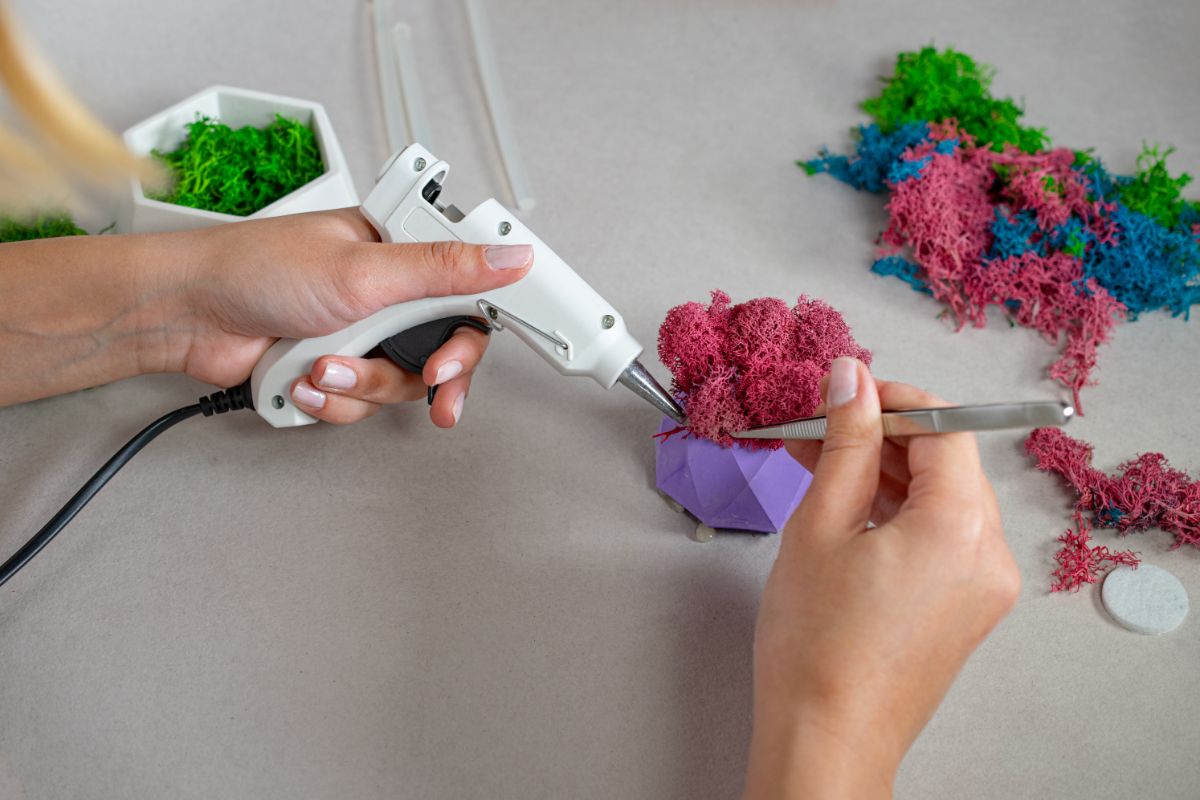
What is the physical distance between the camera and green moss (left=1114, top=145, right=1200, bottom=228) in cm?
131

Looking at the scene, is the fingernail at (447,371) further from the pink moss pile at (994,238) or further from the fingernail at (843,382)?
the pink moss pile at (994,238)

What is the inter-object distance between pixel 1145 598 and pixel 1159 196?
613mm

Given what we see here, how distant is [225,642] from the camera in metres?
1.00

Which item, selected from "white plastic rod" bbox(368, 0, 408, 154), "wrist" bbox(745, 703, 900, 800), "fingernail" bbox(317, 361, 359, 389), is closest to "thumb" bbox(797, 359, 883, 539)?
"wrist" bbox(745, 703, 900, 800)

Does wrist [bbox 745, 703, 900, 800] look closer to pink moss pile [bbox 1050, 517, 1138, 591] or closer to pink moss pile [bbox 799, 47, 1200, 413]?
pink moss pile [bbox 1050, 517, 1138, 591]

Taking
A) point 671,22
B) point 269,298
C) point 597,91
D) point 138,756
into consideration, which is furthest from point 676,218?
point 138,756

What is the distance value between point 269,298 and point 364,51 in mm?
757

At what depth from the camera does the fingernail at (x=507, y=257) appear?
918 millimetres

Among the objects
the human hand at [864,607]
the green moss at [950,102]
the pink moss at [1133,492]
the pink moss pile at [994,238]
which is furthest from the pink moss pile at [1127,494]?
the green moss at [950,102]

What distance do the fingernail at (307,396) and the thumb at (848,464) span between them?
0.57 metres

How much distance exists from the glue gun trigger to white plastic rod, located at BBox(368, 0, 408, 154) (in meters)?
0.50

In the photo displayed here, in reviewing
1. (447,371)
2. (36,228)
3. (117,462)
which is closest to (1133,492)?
(447,371)

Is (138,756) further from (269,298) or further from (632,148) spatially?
(632,148)

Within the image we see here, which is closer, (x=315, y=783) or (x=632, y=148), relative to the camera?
(x=315, y=783)
